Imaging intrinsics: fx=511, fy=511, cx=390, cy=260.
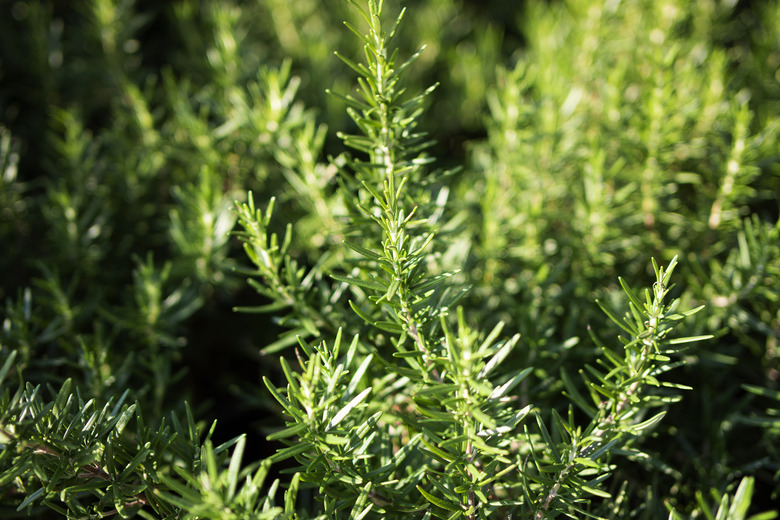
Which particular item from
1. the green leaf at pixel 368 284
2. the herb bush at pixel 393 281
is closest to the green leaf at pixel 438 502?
the herb bush at pixel 393 281

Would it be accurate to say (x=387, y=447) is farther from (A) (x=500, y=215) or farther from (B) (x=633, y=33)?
(B) (x=633, y=33)

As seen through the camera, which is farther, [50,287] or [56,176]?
[56,176]

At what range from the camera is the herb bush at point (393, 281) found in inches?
17.8

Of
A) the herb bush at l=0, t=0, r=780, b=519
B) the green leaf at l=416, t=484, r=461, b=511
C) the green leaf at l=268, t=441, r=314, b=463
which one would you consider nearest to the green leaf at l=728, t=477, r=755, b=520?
the herb bush at l=0, t=0, r=780, b=519

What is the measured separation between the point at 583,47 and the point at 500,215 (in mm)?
461

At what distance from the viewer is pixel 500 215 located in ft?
2.51

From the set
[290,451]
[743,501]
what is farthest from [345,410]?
[743,501]

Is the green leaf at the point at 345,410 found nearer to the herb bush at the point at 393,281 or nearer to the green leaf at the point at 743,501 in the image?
the herb bush at the point at 393,281

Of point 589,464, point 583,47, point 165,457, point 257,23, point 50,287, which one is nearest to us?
point 589,464

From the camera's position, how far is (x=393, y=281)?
436 mm

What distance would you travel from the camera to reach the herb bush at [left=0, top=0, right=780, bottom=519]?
45 cm

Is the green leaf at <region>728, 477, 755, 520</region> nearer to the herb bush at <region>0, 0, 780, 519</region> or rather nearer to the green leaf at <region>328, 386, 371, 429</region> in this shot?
the herb bush at <region>0, 0, 780, 519</region>

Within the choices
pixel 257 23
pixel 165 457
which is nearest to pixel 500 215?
pixel 165 457

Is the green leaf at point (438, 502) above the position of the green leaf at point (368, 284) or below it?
below
